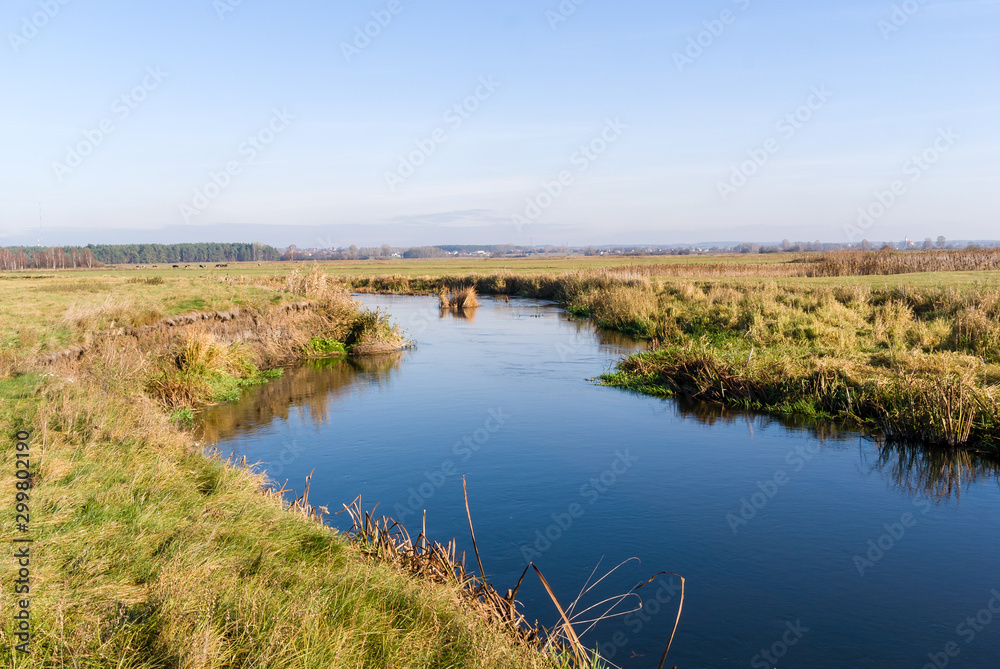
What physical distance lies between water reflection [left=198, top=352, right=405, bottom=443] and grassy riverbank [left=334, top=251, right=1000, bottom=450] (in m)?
8.25

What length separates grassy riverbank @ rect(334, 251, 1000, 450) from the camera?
13.9 meters

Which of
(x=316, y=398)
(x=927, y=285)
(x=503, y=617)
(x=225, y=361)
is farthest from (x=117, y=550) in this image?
(x=927, y=285)

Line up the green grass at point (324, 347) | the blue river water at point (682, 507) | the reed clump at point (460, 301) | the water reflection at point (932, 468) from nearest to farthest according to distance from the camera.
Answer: the blue river water at point (682, 507) → the water reflection at point (932, 468) → the green grass at point (324, 347) → the reed clump at point (460, 301)

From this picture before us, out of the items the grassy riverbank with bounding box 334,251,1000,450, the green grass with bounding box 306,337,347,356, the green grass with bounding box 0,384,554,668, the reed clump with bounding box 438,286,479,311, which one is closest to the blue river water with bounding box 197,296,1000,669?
the grassy riverbank with bounding box 334,251,1000,450

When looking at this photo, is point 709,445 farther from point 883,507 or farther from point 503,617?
point 503,617

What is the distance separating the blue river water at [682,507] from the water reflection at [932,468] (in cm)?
5

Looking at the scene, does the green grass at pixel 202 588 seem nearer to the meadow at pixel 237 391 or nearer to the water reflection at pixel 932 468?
the meadow at pixel 237 391

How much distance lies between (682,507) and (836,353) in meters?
10.5

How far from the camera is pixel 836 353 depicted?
18750 millimetres

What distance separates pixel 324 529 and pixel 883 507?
28.6ft

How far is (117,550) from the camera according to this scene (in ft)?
19.5

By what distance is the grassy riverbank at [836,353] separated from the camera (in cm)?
1392

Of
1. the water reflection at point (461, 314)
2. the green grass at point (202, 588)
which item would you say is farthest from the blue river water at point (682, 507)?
the water reflection at point (461, 314)

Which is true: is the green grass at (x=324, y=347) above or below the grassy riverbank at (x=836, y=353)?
below
